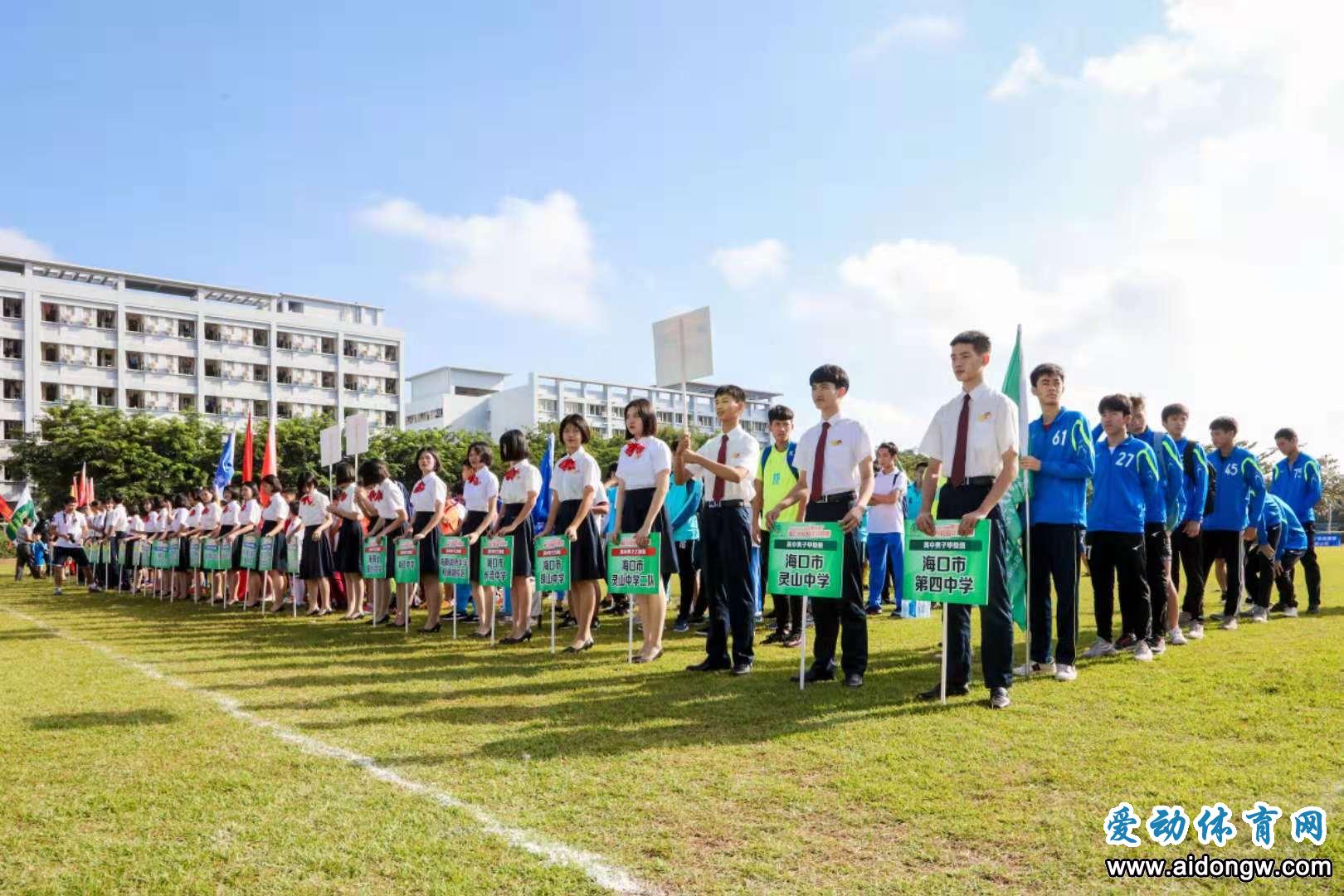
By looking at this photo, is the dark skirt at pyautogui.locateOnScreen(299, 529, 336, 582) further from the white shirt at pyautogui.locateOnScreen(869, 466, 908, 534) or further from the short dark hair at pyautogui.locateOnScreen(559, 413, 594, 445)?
the white shirt at pyautogui.locateOnScreen(869, 466, 908, 534)

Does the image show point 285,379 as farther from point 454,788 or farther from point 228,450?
point 454,788

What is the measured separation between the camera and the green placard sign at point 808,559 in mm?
7062

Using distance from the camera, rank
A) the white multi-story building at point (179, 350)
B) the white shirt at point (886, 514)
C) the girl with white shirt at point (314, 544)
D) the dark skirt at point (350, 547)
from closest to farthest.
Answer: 1. the white shirt at point (886, 514)
2. the dark skirt at point (350, 547)
3. the girl with white shirt at point (314, 544)
4. the white multi-story building at point (179, 350)

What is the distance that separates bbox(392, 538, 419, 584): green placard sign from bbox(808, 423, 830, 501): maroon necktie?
19.0 ft

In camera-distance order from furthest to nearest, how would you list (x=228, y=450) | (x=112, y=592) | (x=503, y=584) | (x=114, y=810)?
(x=228, y=450) → (x=112, y=592) → (x=503, y=584) → (x=114, y=810)

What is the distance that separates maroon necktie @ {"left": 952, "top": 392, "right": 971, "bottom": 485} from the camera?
6748mm

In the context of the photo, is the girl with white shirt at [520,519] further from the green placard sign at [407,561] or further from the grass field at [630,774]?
the grass field at [630,774]

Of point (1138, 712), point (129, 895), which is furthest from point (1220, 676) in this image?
point (129, 895)

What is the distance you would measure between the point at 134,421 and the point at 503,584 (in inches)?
1875

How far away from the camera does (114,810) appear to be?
14.6 ft

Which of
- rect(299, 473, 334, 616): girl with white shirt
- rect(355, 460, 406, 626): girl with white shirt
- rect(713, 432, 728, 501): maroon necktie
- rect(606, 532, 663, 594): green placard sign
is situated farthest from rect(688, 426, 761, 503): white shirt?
rect(299, 473, 334, 616): girl with white shirt

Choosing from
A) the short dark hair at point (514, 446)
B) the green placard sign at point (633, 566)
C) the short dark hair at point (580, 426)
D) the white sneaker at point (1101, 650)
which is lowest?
the white sneaker at point (1101, 650)

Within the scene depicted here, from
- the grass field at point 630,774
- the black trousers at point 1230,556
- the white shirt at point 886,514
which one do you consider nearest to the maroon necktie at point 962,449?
the grass field at point 630,774

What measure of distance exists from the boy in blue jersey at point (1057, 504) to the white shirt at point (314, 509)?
399 inches
